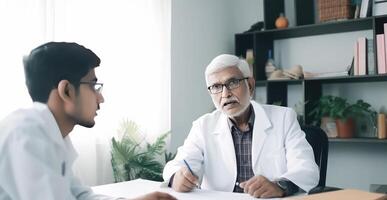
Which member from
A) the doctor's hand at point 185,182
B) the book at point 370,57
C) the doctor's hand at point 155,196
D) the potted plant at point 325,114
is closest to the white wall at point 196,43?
the potted plant at point 325,114

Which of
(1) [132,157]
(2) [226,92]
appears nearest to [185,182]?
(2) [226,92]

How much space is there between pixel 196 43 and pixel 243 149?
189 cm

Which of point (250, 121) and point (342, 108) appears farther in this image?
point (342, 108)

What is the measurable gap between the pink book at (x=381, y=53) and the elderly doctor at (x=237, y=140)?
4.40 feet

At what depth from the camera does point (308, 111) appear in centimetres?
359

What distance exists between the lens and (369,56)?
329 centimetres

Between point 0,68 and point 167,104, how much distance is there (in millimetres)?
1430

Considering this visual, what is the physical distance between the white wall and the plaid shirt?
4.67ft

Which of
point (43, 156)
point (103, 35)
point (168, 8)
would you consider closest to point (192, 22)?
point (168, 8)

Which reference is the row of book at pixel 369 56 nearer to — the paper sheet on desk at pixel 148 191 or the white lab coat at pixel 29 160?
the paper sheet on desk at pixel 148 191

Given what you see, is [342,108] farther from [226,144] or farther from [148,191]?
[148,191]

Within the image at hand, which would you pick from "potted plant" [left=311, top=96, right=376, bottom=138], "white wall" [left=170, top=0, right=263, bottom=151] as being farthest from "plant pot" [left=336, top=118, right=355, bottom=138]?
"white wall" [left=170, top=0, right=263, bottom=151]

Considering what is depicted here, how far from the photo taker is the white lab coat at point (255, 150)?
6.79 ft

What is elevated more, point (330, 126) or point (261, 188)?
point (330, 126)
